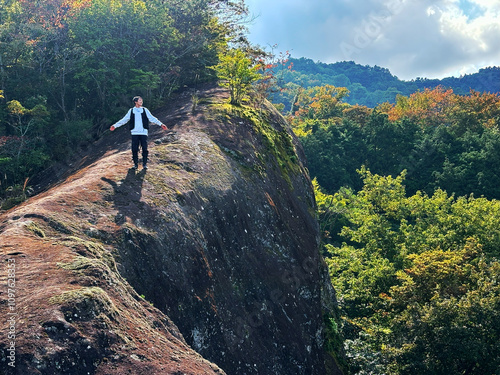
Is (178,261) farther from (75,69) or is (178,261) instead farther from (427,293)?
(427,293)

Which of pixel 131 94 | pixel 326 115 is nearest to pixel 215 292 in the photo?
pixel 131 94

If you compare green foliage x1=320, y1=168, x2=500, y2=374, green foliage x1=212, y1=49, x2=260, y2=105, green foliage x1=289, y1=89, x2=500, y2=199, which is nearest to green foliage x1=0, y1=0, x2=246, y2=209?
green foliage x1=212, y1=49, x2=260, y2=105

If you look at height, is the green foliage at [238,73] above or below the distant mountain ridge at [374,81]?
below

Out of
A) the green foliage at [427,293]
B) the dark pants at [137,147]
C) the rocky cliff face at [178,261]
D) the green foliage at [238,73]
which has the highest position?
the green foliage at [238,73]

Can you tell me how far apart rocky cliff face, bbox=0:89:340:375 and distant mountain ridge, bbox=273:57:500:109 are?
134757 millimetres

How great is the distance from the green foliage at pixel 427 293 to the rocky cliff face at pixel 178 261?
10.1 ft

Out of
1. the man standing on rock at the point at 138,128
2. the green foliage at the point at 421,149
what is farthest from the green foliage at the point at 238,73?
the green foliage at the point at 421,149

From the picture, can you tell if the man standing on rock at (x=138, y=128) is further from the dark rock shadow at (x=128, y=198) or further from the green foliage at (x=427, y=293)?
the green foliage at (x=427, y=293)

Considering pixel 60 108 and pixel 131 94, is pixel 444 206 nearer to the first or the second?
pixel 131 94

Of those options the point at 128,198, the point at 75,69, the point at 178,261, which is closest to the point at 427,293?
the point at 178,261

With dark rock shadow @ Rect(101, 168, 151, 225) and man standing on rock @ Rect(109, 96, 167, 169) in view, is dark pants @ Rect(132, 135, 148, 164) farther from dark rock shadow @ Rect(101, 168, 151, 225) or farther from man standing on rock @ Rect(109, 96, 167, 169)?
dark rock shadow @ Rect(101, 168, 151, 225)

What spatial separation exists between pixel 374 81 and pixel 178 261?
169204 millimetres

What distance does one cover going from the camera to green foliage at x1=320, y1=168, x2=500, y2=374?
47.2ft

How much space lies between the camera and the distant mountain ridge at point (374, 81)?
148250 mm
